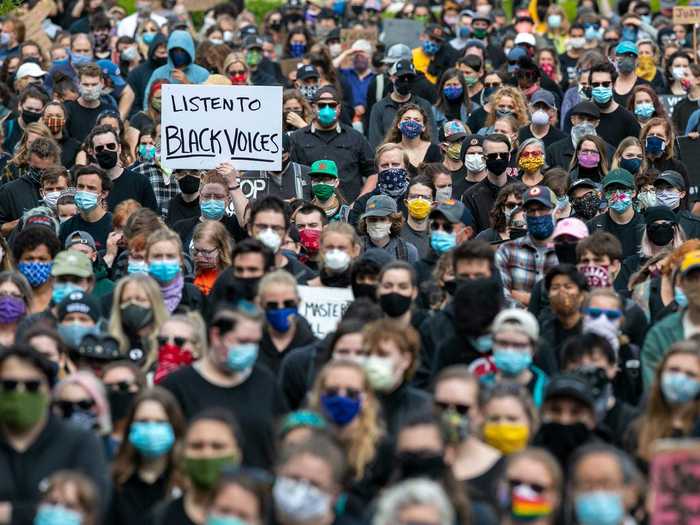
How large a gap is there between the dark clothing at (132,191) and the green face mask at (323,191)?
133 cm

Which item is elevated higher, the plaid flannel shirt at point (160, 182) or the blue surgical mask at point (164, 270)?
the plaid flannel shirt at point (160, 182)

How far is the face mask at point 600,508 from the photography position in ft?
30.3

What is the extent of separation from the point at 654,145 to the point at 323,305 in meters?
5.31

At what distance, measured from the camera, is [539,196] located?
47.9 ft

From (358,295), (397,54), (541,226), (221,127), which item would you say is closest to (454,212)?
(541,226)

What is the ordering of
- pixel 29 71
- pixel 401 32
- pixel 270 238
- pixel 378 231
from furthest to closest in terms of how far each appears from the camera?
pixel 401 32 → pixel 29 71 → pixel 378 231 → pixel 270 238

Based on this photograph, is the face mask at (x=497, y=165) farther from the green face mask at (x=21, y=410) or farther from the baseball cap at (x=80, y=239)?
the green face mask at (x=21, y=410)

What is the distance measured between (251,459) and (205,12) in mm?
19310

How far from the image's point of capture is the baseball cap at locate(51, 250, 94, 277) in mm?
13523

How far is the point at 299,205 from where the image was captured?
51.6 feet

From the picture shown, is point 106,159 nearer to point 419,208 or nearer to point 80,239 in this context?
point 80,239

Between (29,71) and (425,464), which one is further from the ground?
(29,71)

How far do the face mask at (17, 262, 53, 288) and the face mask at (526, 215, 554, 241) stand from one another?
10.4 ft

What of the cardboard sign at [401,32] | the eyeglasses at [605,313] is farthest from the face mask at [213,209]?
the cardboard sign at [401,32]
